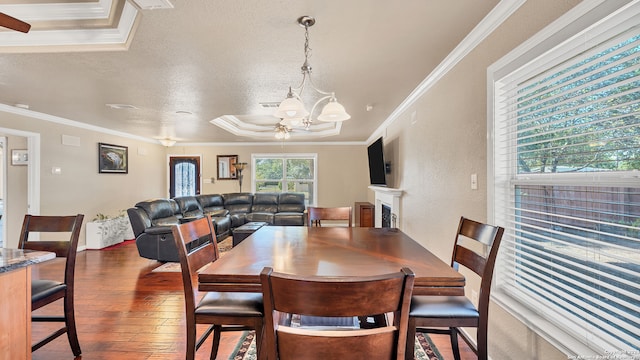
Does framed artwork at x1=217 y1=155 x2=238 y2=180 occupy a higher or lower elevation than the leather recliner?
higher

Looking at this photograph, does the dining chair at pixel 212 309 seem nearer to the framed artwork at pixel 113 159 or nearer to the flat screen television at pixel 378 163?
the flat screen television at pixel 378 163

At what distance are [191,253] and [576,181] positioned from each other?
1955mm

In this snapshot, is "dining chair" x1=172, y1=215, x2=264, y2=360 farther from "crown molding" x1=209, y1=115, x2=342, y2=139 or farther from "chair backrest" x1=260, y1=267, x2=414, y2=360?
"crown molding" x1=209, y1=115, x2=342, y2=139

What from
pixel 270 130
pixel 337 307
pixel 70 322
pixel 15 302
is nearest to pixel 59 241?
pixel 70 322

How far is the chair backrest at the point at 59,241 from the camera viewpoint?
1876mm

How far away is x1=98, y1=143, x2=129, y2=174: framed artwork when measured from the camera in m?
5.47

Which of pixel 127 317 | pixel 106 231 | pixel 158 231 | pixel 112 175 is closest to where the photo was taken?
pixel 127 317

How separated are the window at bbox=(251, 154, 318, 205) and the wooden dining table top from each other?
558 centimetres

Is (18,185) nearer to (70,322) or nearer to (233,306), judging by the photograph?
(70,322)

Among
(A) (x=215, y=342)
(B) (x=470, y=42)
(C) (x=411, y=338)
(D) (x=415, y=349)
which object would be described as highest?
(B) (x=470, y=42)

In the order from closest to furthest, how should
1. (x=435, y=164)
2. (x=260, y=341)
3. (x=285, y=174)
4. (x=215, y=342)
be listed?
1. (x=260, y=341)
2. (x=215, y=342)
3. (x=435, y=164)
4. (x=285, y=174)

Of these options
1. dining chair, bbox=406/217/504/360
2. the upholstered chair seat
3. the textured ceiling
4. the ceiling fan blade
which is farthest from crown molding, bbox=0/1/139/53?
dining chair, bbox=406/217/504/360

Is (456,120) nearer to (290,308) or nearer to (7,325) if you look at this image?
(290,308)

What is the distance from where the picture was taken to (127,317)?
252 centimetres
